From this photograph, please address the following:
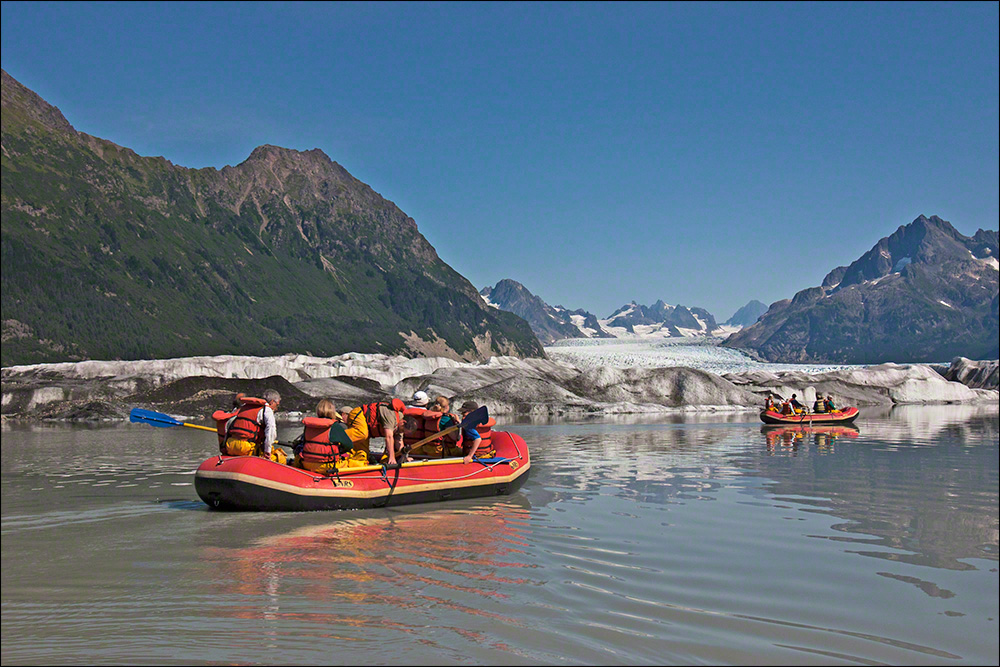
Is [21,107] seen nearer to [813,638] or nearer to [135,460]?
[135,460]

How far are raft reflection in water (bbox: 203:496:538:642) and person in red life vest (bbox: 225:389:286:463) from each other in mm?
2910

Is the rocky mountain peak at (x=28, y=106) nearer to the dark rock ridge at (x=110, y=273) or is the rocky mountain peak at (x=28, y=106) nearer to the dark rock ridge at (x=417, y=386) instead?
the dark rock ridge at (x=110, y=273)

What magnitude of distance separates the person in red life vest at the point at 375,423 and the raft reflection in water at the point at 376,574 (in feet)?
7.41

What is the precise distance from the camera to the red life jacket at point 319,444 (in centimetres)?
1673

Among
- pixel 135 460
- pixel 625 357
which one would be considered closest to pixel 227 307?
pixel 625 357

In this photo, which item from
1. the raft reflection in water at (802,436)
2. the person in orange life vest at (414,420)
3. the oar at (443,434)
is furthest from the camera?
the raft reflection in water at (802,436)

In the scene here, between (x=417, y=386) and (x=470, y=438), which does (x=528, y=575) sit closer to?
(x=470, y=438)

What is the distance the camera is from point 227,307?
176 meters

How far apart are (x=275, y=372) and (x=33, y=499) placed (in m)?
64.2

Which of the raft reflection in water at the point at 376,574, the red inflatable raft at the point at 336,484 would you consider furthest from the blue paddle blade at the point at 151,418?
the raft reflection in water at the point at 376,574

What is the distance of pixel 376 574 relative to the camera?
10.7 m

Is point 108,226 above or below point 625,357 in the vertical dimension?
above

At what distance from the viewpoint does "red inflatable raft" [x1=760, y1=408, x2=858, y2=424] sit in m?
47.6

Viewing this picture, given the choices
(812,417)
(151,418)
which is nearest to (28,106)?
(812,417)
